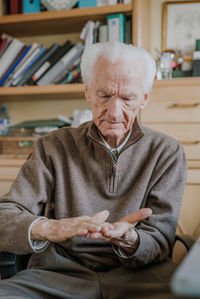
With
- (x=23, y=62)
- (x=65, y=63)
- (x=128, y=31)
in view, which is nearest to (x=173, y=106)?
(x=128, y=31)

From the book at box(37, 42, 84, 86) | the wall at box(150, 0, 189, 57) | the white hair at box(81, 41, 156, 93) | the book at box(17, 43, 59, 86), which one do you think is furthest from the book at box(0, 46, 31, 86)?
the white hair at box(81, 41, 156, 93)

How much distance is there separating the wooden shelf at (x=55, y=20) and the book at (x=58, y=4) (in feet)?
0.16

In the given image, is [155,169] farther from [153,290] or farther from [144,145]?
[153,290]

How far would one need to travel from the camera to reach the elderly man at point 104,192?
968 millimetres

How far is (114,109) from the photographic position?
1104 mm

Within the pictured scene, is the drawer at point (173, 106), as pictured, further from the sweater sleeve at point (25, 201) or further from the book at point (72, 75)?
the sweater sleeve at point (25, 201)

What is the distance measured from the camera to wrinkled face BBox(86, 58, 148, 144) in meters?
1.10

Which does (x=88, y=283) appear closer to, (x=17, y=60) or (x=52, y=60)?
(x=52, y=60)

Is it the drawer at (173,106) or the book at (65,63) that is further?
the book at (65,63)

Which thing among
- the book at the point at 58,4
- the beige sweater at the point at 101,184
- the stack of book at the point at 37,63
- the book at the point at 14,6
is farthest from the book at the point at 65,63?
the beige sweater at the point at 101,184

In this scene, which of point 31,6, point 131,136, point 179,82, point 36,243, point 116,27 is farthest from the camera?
point 31,6

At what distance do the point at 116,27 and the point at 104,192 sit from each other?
46.1 inches

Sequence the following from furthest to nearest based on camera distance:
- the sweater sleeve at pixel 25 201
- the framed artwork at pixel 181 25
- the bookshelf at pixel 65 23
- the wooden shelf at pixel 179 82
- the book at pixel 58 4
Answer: the framed artwork at pixel 181 25
the book at pixel 58 4
the bookshelf at pixel 65 23
the wooden shelf at pixel 179 82
the sweater sleeve at pixel 25 201

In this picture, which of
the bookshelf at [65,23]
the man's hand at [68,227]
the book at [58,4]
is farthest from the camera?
the book at [58,4]
